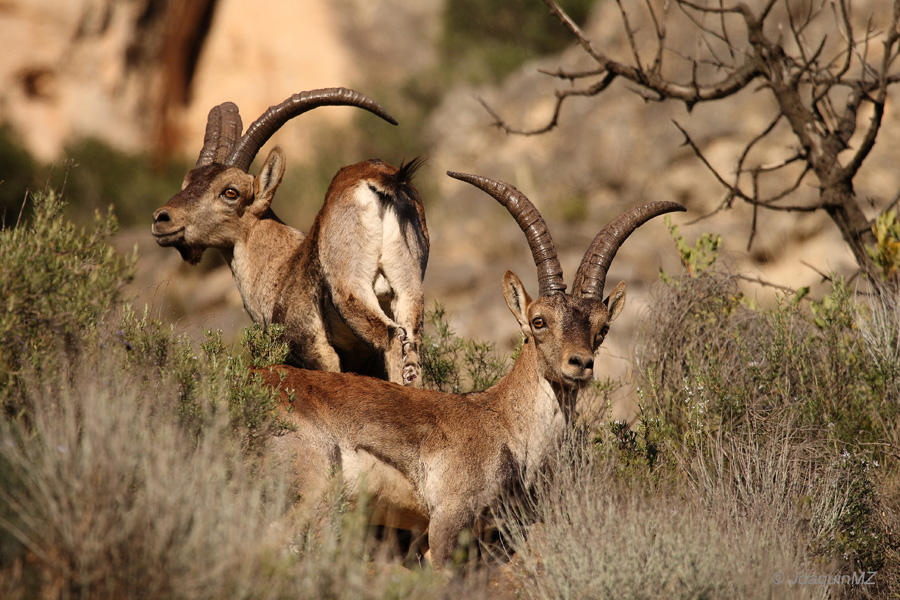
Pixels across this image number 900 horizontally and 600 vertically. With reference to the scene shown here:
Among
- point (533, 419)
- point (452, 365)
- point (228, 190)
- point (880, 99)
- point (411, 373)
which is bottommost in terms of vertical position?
point (533, 419)

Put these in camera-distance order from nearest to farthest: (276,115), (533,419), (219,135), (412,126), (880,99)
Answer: (533,419)
(276,115)
(880,99)
(219,135)
(412,126)

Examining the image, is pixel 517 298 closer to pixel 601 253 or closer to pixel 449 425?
pixel 601 253

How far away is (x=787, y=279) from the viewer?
17766 millimetres

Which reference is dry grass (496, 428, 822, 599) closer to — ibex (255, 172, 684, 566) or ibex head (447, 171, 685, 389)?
ibex (255, 172, 684, 566)

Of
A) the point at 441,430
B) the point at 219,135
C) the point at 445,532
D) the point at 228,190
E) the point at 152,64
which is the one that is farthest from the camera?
the point at 152,64

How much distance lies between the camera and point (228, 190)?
27.9 ft

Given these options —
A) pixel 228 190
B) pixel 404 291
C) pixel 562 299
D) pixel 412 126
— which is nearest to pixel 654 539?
pixel 562 299

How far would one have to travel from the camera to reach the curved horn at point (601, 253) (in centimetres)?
721

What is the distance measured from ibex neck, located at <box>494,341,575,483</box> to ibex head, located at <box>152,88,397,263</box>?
8.92ft

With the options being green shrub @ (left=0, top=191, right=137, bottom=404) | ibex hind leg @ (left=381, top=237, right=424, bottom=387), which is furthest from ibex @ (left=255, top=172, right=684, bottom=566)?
green shrub @ (left=0, top=191, right=137, bottom=404)

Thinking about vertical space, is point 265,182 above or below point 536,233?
above

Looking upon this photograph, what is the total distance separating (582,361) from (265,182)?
12.5 ft

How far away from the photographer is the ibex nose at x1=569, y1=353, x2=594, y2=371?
251 inches

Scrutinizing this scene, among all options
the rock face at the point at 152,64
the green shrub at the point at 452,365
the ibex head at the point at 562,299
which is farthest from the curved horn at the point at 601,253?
the rock face at the point at 152,64
